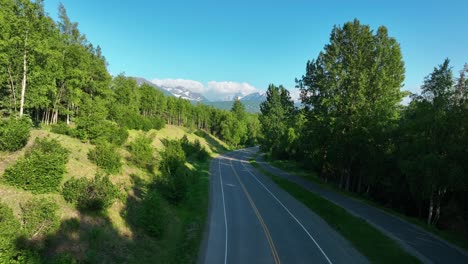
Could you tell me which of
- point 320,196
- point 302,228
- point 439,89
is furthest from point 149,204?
point 439,89

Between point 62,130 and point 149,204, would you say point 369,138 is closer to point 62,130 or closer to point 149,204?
point 149,204

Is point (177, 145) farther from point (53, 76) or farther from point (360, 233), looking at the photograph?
point (360, 233)

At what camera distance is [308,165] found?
6191cm

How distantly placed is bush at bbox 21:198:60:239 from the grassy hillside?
33cm

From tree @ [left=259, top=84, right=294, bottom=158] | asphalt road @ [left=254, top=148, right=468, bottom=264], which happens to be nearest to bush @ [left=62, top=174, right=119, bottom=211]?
asphalt road @ [left=254, top=148, right=468, bottom=264]

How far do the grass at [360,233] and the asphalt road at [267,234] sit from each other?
0.79 metres

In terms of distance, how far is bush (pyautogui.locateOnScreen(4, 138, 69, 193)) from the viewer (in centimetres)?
1800

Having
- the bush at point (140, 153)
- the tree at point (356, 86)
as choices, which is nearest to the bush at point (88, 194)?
the bush at point (140, 153)

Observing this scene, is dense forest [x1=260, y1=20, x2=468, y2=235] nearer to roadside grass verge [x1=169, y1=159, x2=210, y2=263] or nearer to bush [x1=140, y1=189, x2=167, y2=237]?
roadside grass verge [x1=169, y1=159, x2=210, y2=263]

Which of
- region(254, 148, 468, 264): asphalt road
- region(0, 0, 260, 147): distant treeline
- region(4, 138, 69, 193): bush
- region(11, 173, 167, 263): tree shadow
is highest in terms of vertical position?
region(0, 0, 260, 147): distant treeline

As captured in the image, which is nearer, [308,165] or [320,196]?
[320,196]

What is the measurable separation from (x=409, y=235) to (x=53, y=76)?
4514 cm

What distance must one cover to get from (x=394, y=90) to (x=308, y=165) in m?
27.1

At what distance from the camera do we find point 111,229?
19.4 m
